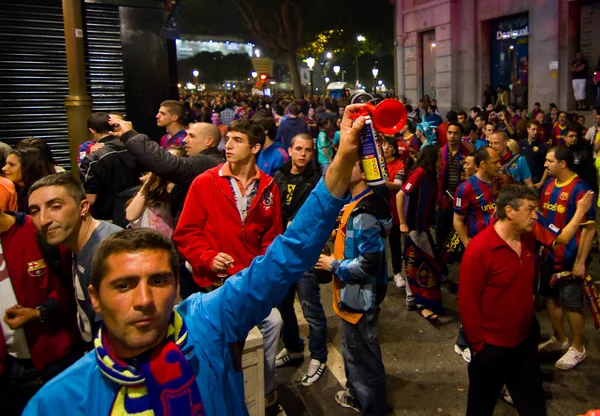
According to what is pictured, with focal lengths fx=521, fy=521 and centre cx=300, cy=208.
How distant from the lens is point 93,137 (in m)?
6.13

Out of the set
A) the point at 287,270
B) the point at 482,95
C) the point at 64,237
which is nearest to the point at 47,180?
the point at 64,237

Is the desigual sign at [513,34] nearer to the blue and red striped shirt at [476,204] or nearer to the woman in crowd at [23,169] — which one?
the blue and red striped shirt at [476,204]

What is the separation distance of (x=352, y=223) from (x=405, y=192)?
2.88 m

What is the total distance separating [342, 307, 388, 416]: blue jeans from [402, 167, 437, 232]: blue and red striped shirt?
2.62 meters

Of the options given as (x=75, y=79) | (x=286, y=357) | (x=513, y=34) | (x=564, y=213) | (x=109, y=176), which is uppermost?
(x=513, y=34)

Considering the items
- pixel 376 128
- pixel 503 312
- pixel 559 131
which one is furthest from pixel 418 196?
pixel 559 131

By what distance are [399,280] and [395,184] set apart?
1.35 m

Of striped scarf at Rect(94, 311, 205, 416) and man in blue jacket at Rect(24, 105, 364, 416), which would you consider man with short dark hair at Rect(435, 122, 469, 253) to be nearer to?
man in blue jacket at Rect(24, 105, 364, 416)

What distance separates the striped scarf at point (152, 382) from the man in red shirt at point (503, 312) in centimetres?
240

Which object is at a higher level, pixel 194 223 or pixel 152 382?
pixel 194 223

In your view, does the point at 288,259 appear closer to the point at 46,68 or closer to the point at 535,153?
the point at 46,68

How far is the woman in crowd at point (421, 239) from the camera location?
593 centimetres

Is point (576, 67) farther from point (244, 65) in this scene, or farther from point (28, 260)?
point (244, 65)

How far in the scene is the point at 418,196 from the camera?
6258 millimetres
